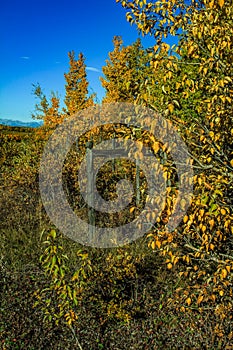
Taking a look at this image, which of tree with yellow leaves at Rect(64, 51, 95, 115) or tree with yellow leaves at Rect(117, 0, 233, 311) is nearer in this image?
tree with yellow leaves at Rect(117, 0, 233, 311)

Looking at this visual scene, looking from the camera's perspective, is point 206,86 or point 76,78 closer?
point 206,86

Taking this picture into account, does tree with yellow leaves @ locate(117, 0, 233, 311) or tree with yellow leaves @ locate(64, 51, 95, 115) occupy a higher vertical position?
tree with yellow leaves @ locate(64, 51, 95, 115)

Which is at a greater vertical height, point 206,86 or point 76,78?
point 76,78

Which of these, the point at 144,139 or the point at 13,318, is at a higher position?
the point at 144,139

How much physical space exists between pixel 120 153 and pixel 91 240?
2347mm

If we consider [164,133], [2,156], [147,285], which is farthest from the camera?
[2,156]

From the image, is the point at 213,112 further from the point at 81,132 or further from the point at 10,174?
the point at 10,174

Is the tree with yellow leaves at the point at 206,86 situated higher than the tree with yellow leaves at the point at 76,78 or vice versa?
the tree with yellow leaves at the point at 76,78

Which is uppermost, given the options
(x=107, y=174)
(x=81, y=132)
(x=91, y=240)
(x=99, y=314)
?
(x=81, y=132)

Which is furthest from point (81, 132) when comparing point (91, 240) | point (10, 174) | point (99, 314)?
Answer: point (99, 314)

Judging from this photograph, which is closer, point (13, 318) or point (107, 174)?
point (13, 318)

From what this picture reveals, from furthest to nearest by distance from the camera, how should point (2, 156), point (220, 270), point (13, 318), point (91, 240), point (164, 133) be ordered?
point (2, 156) → point (91, 240) → point (13, 318) → point (220, 270) → point (164, 133)

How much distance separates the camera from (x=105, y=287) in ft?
15.6

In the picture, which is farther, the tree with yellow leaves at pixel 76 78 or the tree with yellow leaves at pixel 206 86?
the tree with yellow leaves at pixel 76 78
